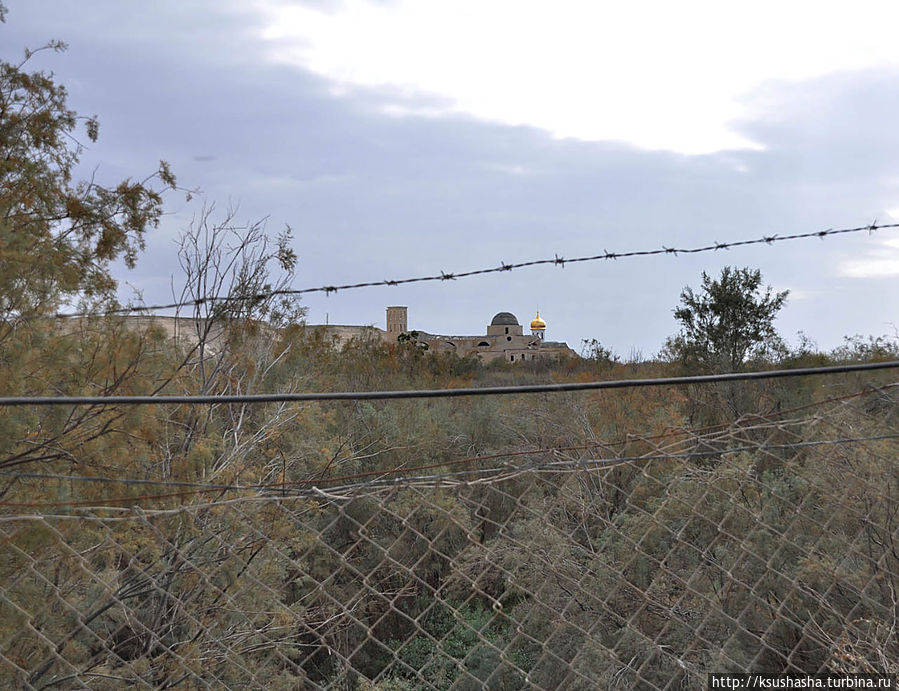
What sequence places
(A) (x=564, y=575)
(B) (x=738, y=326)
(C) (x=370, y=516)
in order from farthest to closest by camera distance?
1. (B) (x=738, y=326)
2. (C) (x=370, y=516)
3. (A) (x=564, y=575)

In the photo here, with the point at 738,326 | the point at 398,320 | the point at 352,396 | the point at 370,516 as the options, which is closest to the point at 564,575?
the point at 352,396

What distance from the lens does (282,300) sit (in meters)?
9.62

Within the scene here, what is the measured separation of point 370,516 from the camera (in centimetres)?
783

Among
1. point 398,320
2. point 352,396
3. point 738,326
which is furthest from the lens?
point 398,320

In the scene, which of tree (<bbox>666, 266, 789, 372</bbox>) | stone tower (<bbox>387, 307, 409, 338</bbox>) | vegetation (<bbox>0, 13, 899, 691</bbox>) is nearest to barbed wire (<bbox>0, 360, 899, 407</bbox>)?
vegetation (<bbox>0, 13, 899, 691</bbox>)

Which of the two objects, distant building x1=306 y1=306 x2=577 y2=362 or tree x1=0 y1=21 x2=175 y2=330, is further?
distant building x1=306 y1=306 x2=577 y2=362

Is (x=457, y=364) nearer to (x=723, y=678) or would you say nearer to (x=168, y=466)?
(x=168, y=466)

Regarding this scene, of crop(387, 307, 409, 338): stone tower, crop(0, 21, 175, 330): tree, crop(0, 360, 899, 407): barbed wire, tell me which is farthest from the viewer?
crop(387, 307, 409, 338): stone tower

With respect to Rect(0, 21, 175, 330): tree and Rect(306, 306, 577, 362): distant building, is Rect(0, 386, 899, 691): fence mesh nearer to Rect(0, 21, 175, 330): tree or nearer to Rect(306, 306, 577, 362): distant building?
Rect(0, 21, 175, 330): tree

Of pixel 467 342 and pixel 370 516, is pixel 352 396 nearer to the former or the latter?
pixel 370 516

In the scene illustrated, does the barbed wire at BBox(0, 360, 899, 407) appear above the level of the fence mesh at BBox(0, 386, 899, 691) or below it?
above

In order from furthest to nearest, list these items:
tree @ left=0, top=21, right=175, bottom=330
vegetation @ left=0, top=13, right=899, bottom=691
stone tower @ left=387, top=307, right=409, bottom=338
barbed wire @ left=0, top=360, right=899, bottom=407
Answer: stone tower @ left=387, top=307, right=409, bottom=338
tree @ left=0, top=21, right=175, bottom=330
vegetation @ left=0, top=13, right=899, bottom=691
barbed wire @ left=0, top=360, right=899, bottom=407

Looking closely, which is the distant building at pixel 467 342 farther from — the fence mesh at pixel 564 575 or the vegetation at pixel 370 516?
the fence mesh at pixel 564 575

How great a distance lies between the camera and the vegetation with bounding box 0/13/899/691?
7.47 feet
